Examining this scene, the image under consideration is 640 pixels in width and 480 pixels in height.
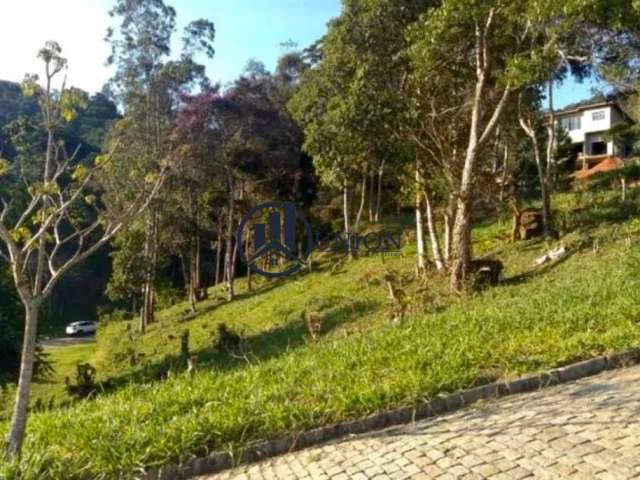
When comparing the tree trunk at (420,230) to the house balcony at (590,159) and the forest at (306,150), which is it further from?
the house balcony at (590,159)

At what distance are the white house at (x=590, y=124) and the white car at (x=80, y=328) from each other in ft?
100

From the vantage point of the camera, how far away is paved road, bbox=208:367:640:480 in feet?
11.2

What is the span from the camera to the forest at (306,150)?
4.81m

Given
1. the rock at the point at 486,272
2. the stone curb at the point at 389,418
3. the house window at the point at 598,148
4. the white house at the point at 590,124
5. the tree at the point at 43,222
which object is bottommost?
the stone curb at the point at 389,418

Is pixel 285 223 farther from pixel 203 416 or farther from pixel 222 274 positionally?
pixel 203 416

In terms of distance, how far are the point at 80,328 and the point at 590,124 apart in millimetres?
33502

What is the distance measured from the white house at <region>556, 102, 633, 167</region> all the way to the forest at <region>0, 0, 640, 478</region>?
12.4 metres

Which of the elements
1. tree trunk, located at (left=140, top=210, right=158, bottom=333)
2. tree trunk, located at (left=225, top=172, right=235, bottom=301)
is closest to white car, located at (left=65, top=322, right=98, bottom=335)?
tree trunk, located at (left=140, top=210, right=158, bottom=333)

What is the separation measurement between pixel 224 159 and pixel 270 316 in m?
6.64

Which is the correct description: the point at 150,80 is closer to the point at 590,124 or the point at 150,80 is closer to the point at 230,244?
the point at 230,244

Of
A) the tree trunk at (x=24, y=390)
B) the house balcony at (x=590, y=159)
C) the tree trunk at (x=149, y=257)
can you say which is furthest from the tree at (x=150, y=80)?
the house balcony at (x=590, y=159)

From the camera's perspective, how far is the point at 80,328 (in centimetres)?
3131

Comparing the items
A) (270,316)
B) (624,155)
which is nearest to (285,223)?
(270,316)

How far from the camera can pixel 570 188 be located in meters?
20.8
